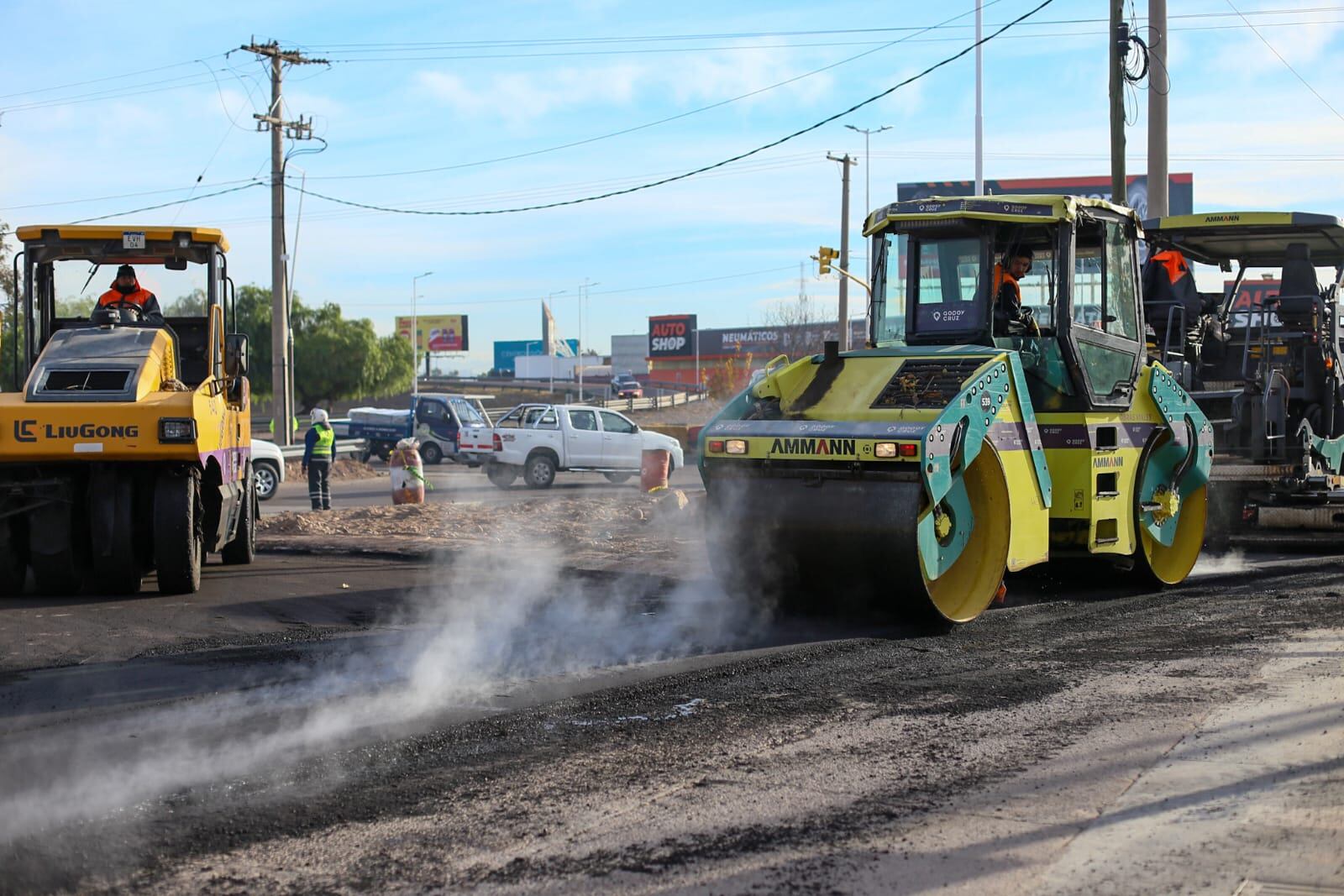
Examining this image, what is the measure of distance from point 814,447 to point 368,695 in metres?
3.17

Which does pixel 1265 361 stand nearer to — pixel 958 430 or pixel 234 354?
pixel 958 430

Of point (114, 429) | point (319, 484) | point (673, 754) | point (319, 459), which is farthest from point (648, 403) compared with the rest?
point (673, 754)

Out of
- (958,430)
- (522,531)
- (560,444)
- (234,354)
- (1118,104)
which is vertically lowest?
(522,531)

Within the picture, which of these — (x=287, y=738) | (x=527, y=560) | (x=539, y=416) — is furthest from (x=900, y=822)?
(x=539, y=416)

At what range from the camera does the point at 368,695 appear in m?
6.80

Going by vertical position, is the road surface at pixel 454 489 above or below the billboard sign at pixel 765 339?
below

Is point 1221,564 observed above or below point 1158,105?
below

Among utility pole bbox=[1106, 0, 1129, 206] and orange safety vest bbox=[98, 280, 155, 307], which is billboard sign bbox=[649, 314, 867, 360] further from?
orange safety vest bbox=[98, 280, 155, 307]

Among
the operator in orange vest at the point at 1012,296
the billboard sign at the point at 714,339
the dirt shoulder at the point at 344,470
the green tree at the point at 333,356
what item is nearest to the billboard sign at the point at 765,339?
the billboard sign at the point at 714,339

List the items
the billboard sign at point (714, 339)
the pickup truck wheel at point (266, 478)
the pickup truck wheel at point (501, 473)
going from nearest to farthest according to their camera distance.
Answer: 1. the pickup truck wheel at point (266, 478)
2. the pickup truck wheel at point (501, 473)
3. the billboard sign at point (714, 339)

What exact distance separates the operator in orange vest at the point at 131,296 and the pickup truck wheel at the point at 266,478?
42.6ft

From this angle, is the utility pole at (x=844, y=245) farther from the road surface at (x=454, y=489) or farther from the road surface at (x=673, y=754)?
the road surface at (x=673, y=754)

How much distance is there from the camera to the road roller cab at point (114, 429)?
1014 centimetres

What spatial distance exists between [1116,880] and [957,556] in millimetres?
4802
